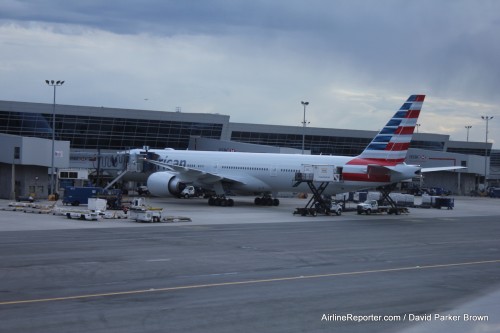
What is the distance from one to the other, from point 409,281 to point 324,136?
9858cm

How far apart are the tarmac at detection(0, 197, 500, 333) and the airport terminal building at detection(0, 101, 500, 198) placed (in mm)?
21919

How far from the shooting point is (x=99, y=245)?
85.6 ft

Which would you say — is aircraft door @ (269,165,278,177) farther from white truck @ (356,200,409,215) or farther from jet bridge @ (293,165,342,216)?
white truck @ (356,200,409,215)

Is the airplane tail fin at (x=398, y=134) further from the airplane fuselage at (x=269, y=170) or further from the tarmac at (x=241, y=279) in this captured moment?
the tarmac at (x=241, y=279)

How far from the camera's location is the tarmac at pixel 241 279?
13344 mm

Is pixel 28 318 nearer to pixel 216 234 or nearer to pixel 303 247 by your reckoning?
pixel 303 247

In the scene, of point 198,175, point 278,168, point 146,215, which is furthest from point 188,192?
point 146,215

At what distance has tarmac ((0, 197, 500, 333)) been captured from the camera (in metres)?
13.3

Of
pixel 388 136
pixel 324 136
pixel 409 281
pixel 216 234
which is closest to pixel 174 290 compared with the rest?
pixel 409 281

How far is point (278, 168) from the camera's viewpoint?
54562 millimetres

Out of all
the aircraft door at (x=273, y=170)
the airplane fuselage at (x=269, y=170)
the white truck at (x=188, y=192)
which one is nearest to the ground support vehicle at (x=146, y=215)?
the airplane fuselage at (x=269, y=170)

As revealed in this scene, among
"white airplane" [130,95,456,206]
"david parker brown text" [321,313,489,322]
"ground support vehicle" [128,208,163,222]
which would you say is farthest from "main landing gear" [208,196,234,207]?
"david parker brown text" [321,313,489,322]

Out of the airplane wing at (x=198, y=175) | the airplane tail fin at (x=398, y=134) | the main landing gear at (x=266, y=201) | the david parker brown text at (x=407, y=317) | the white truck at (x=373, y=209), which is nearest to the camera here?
the david parker brown text at (x=407, y=317)

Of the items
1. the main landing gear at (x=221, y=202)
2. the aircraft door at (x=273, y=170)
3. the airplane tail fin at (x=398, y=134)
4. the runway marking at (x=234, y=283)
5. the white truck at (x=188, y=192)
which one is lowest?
the runway marking at (x=234, y=283)
